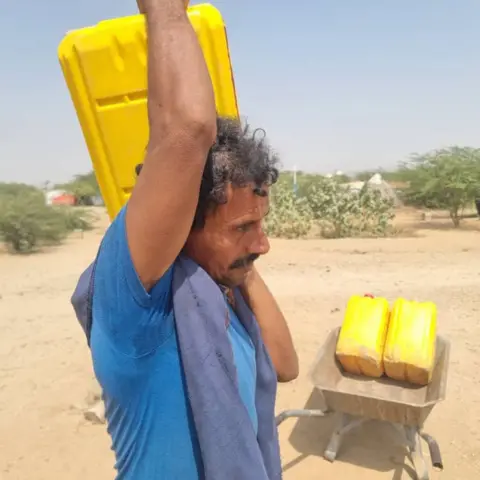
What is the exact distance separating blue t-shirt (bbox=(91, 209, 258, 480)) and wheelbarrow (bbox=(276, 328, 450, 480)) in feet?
7.15

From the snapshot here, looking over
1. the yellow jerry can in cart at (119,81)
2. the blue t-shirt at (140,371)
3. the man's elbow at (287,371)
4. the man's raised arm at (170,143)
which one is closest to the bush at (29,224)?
the yellow jerry can in cart at (119,81)

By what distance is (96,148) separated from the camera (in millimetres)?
1506

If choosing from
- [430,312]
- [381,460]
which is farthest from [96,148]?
[381,460]

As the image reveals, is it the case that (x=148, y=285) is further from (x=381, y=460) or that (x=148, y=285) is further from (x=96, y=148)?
(x=381, y=460)

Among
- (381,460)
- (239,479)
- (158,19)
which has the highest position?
(158,19)

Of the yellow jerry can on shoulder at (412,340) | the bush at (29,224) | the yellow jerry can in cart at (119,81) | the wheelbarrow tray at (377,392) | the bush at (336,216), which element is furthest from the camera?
the bush at (336,216)

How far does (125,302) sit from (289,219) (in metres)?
12.3

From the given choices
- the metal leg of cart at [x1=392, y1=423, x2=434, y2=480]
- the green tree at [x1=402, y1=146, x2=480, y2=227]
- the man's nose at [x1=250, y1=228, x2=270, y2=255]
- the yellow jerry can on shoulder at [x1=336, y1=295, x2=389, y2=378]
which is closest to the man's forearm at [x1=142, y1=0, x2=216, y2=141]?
the man's nose at [x1=250, y1=228, x2=270, y2=255]

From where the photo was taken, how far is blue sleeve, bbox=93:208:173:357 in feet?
3.03

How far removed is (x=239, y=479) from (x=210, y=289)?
14.2 inches

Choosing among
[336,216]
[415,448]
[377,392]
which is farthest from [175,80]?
[336,216]

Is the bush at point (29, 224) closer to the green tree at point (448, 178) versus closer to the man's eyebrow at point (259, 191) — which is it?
the green tree at point (448, 178)

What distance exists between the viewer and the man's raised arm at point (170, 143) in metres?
0.88

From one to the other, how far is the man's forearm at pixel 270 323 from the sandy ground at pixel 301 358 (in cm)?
207
